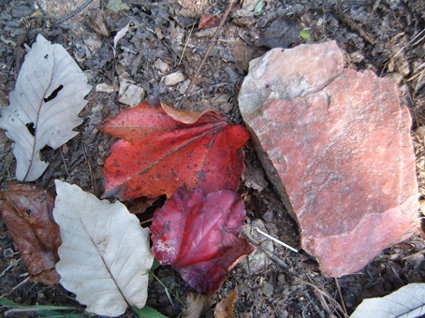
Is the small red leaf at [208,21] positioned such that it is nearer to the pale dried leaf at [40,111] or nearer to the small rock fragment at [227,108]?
the small rock fragment at [227,108]

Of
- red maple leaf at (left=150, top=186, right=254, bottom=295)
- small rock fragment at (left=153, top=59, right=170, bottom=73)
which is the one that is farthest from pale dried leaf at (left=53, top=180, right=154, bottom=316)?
small rock fragment at (left=153, top=59, right=170, bottom=73)

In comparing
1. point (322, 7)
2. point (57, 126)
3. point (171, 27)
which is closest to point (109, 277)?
point (57, 126)

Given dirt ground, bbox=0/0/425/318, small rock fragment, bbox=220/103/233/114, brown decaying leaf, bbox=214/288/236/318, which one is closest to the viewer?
brown decaying leaf, bbox=214/288/236/318

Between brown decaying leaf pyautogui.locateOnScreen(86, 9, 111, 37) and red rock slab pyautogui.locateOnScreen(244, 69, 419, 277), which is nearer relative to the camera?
red rock slab pyautogui.locateOnScreen(244, 69, 419, 277)

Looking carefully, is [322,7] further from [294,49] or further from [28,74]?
[28,74]

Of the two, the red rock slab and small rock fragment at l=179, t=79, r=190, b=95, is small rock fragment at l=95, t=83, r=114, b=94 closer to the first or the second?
small rock fragment at l=179, t=79, r=190, b=95

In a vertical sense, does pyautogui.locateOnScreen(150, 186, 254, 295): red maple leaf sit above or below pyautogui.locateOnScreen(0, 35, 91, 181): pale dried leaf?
below

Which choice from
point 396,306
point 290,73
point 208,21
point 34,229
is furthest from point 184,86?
point 396,306
